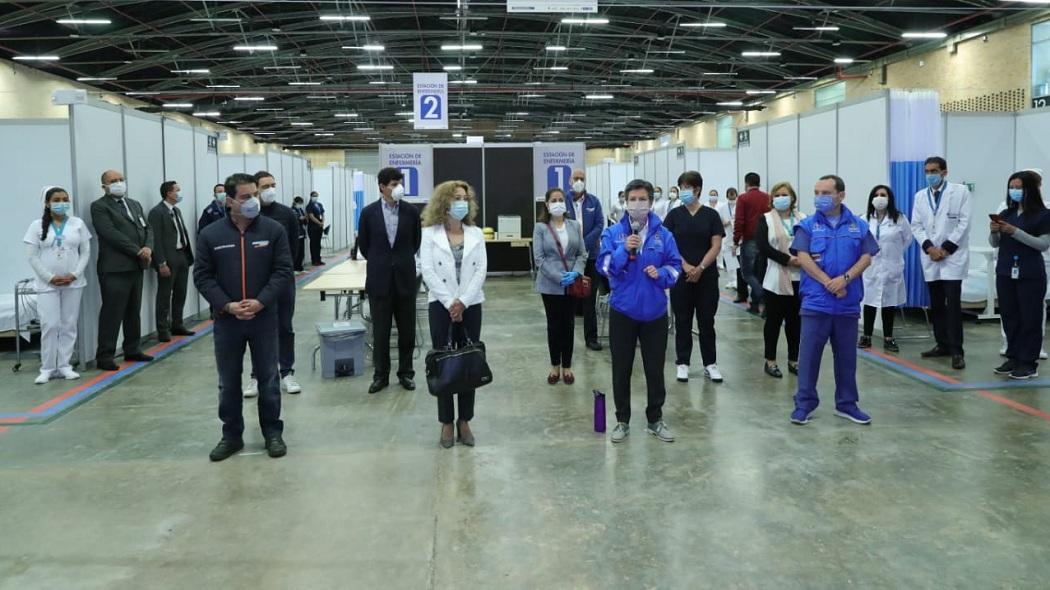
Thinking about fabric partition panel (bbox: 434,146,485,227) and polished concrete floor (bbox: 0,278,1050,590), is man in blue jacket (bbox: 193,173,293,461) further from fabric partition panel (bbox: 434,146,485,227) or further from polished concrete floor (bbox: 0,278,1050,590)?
fabric partition panel (bbox: 434,146,485,227)

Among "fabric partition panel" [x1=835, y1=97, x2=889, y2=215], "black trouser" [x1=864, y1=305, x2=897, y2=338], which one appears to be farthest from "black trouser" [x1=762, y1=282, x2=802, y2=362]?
"fabric partition panel" [x1=835, y1=97, x2=889, y2=215]

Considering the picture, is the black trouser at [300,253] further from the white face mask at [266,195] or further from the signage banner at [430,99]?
the white face mask at [266,195]

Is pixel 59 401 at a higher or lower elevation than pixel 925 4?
lower

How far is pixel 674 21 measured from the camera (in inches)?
734

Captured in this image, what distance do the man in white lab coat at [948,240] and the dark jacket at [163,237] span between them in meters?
7.05

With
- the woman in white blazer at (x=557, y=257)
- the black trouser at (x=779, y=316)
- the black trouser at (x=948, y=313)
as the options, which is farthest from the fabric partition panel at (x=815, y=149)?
the woman in white blazer at (x=557, y=257)

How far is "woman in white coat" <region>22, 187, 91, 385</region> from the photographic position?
637cm

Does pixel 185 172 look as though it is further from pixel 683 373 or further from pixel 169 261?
pixel 683 373

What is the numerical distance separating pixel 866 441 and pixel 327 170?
66.0ft

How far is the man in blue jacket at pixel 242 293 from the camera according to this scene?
442cm

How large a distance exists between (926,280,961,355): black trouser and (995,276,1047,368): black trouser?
0.36m

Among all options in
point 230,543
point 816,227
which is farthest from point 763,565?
point 816,227

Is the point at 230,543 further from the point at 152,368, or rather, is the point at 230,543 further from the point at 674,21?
the point at 674,21

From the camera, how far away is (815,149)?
9352mm
